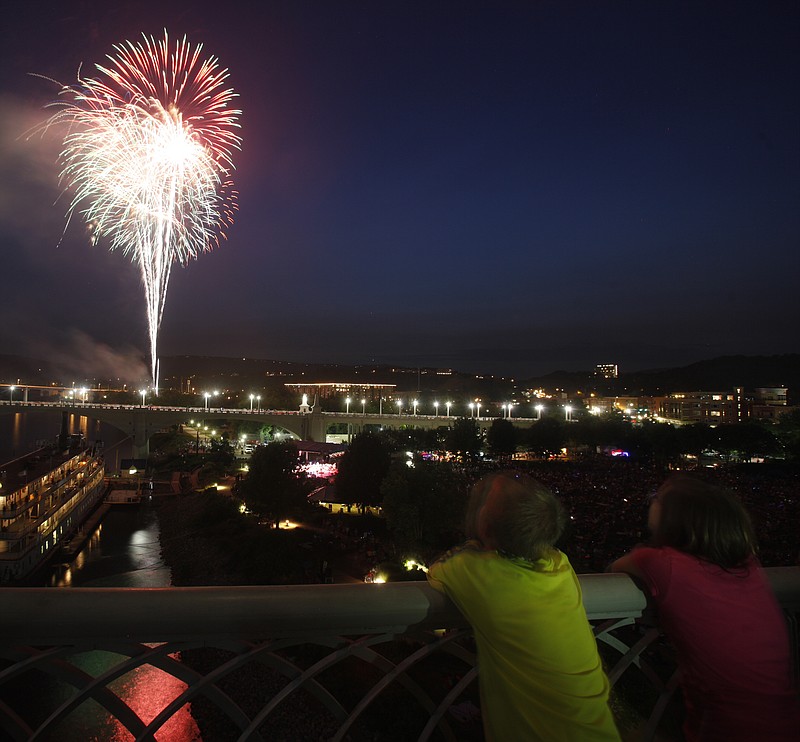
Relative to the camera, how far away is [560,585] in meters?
1.10

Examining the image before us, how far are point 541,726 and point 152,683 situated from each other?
1079cm

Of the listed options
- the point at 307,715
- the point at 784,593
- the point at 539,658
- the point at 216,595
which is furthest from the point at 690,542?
the point at 307,715

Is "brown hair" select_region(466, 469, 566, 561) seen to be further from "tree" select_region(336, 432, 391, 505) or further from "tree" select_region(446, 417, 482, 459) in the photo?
"tree" select_region(446, 417, 482, 459)

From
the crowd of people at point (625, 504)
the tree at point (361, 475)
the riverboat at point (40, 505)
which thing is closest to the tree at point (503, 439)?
the crowd of people at point (625, 504)

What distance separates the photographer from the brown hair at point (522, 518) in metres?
1.11

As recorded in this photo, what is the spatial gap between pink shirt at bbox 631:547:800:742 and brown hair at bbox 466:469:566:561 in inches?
12.6

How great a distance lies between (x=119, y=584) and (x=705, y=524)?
654 inches

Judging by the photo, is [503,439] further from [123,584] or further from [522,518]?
[522,518]

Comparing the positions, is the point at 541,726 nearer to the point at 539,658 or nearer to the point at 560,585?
the point at 539,658

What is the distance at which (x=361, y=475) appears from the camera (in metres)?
19.4

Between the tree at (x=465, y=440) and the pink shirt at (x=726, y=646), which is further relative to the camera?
the tree at (x=465, y=440)

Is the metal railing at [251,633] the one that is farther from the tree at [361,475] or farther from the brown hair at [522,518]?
the tree at [361,475]

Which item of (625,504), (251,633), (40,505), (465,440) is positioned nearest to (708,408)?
(465,440)

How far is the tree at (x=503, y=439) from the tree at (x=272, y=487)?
1832 centimetres
